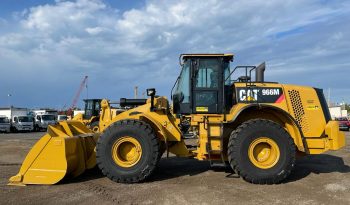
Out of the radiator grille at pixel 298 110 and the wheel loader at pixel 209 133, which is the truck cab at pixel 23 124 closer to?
the wheel loader at pixel 209 133

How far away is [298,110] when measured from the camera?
8.55m

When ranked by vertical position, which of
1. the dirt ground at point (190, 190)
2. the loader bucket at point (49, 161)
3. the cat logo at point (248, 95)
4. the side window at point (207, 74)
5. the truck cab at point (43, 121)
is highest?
the side window at point (207, 74)

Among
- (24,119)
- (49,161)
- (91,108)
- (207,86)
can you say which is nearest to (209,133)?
(207,86)

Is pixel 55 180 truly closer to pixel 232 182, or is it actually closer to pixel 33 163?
pixel 33 163

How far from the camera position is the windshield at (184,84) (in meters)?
8.91

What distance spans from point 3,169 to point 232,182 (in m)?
6.06

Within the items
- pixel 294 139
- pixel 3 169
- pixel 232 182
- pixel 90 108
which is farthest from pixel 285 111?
pixel 90 108

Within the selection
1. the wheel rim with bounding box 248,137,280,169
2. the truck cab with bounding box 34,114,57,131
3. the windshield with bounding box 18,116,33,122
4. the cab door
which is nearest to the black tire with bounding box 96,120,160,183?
the cab door

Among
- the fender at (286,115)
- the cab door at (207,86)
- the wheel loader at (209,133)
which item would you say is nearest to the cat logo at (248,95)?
the wheel loader at (209,133)

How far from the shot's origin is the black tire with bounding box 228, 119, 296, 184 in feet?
25.9

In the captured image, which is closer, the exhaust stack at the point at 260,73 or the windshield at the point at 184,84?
the windshield at the point at 184,84

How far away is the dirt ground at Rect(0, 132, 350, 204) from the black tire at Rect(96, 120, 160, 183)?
22cm

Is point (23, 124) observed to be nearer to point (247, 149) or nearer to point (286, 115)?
point (247, 149)

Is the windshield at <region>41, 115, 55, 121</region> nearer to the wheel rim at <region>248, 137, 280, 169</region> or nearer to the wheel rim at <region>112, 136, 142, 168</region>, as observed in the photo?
the wheel rim at <region>112, 136, 142, 168</region>
